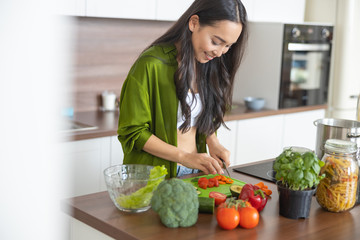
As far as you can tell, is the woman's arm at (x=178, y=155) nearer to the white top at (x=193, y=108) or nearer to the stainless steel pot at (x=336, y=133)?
the white top at (x=193, y=108)

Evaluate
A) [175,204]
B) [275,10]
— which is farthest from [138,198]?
[275,10]

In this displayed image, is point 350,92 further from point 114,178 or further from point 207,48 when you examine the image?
point 114,178

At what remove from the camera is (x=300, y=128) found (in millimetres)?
3885

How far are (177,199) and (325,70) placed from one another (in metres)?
3.09

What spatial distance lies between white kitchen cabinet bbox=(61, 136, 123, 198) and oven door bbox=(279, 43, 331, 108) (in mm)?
1552

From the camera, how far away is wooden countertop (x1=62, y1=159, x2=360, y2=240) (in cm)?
123

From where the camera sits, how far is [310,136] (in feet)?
13.1

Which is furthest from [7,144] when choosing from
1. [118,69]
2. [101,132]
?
[118,69]

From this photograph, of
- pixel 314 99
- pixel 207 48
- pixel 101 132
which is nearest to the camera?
pixel 207 48

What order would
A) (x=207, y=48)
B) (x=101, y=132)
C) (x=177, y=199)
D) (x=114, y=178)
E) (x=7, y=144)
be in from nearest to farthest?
(x=7, y=144)
(x=177, y=199)
(x=114, y=178)
(x=207, y=48)
(x=101, y=132)

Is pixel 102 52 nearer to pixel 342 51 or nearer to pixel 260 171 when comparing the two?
pixel 260 171

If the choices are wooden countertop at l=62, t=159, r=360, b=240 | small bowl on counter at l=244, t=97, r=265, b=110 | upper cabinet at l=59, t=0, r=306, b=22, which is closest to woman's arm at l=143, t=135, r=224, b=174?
wooden countertop at l=62, t=159, r=360, b=240

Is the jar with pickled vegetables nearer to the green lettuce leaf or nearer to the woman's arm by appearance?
the woman's arm

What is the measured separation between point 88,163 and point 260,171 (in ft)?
3.70
